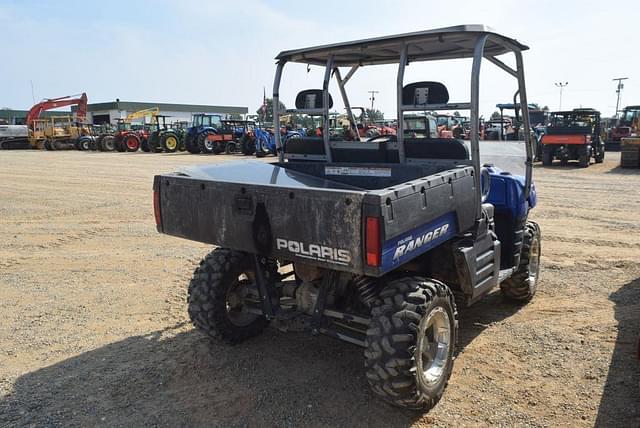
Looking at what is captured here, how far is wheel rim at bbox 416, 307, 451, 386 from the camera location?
120 inches

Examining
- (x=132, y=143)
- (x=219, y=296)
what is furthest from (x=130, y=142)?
(x=219, y=296)

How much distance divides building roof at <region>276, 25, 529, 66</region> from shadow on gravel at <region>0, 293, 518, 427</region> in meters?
2.21

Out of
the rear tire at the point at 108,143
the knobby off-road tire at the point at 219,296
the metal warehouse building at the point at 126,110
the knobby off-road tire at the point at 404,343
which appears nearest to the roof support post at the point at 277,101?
the knobby off-road tire at the point at 219,296

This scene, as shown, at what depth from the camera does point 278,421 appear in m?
2.94

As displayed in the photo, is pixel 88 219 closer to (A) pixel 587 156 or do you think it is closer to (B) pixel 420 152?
(B) pixel 420 152

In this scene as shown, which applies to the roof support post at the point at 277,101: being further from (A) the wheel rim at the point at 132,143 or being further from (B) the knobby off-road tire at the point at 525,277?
(A) the wheel rim at the point at 132,143

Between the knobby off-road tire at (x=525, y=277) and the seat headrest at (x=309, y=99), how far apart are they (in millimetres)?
2067

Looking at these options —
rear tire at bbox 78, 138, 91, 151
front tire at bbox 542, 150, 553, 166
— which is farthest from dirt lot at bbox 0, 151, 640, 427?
rear tire at bbox 78, 138, 91, 151

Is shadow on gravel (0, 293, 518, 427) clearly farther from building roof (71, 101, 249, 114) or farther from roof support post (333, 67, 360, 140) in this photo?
building roof (71, 101, 249, 114)

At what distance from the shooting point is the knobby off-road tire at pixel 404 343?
277 centimetres

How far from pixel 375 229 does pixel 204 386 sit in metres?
1.67

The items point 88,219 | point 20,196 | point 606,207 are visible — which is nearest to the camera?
point 88,219

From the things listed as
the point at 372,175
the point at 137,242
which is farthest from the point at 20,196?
the point at 372,175

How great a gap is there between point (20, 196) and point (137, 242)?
19.5 feet
